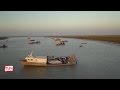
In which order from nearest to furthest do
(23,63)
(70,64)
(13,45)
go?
(23,63)
(70,64)
(13,45)
